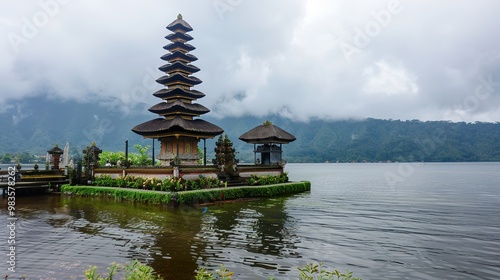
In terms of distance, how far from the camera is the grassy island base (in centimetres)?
2208

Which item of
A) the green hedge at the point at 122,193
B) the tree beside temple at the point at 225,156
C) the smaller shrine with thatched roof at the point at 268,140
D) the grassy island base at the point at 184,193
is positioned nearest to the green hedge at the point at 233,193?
the grassy island base at the point at 184,193

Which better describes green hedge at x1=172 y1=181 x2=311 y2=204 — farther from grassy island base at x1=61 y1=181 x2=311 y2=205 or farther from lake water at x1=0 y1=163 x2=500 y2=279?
lake water at x1=0 y1=163 x2=500 y2=279

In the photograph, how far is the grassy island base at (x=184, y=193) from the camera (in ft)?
72.4

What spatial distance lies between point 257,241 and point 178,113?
2258cm

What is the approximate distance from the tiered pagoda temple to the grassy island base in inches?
259

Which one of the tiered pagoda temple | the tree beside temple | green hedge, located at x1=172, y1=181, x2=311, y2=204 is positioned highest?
the tiered pagoda temple

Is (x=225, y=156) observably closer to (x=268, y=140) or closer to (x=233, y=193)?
(x=233, y=193)

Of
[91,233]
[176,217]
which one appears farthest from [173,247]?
[176,217]

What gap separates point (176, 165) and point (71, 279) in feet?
51.6

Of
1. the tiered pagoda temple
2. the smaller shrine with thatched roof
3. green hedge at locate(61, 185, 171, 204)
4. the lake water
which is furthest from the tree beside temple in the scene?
the lake water

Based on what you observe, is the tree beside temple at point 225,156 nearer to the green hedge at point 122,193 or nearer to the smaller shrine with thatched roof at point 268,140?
the smaller shrine with thatched roof at point 268,140

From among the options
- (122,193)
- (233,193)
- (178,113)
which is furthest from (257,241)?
(178,113)

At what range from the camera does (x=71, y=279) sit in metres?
8.41

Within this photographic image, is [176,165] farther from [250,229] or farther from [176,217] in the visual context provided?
[250,229]
